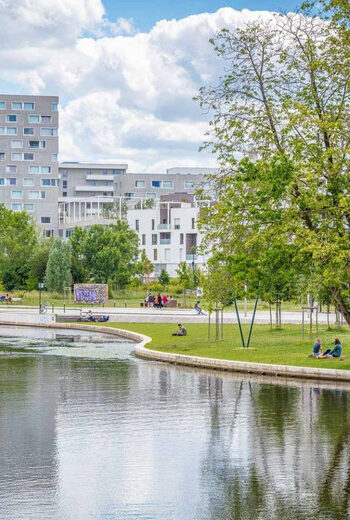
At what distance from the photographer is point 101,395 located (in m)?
28.7

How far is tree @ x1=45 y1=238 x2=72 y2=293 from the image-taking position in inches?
3661

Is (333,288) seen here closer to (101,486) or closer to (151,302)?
(101,486)

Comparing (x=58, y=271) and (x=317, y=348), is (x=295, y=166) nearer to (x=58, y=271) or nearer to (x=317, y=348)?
(x=317, y=348)

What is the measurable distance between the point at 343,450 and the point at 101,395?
10296 mm

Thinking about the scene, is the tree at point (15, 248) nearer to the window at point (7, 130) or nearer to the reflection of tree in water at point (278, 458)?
the window at point (7, 130)

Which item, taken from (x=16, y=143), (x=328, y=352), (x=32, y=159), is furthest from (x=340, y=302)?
(x=16, y=143)

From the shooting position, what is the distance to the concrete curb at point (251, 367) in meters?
31.7

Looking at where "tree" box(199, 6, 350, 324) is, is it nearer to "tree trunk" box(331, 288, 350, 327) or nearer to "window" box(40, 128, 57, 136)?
"tree trunk" box(331, 288, 350, 327)

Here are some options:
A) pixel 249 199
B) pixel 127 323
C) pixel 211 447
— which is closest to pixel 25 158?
pixel 127 323

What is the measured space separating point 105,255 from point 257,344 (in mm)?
54793

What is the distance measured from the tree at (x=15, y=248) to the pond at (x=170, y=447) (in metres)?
66.9

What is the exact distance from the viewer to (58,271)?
92.9m

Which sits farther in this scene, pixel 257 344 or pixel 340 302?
pixel 257 344

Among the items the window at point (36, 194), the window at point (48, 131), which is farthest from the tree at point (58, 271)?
the window at point (48, 131)
